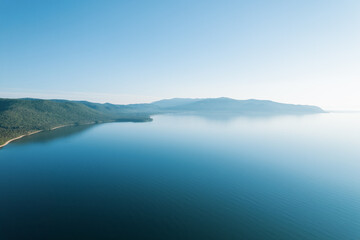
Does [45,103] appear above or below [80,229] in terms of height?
above

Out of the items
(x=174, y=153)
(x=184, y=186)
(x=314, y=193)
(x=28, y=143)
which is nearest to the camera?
(x=314, y=193)

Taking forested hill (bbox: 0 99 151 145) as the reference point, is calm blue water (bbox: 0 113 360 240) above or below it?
below

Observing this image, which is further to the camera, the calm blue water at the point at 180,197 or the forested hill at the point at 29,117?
the forested hill at the point at 29,117

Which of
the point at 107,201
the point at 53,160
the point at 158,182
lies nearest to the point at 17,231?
the point at 107,201

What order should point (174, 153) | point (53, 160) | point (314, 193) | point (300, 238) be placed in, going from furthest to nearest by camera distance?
point (174, 153) → point (53, 160) → point (314, 193) → point (300, 238)

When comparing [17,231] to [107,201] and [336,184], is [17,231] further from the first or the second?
[336,184]

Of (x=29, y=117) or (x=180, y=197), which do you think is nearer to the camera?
(x=180, y=197)

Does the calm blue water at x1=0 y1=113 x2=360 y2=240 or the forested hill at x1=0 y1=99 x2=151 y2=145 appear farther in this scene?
the forested hill at x1=0 y1=99 x2=151 y2=145

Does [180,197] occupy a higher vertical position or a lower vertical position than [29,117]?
lower

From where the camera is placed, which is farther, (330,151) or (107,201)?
(330,151)

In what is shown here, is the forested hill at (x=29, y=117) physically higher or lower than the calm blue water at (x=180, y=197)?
higher
